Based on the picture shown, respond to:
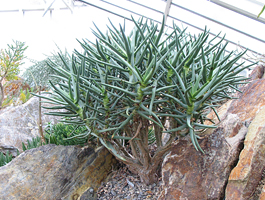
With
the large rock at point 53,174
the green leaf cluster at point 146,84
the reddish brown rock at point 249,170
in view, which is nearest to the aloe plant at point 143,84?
the green leaf cluster at point 146,84

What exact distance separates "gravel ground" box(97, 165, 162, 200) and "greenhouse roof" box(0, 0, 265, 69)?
3.25ft

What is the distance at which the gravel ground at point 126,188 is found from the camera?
1.33 m

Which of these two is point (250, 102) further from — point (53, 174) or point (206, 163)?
point (53, 174)

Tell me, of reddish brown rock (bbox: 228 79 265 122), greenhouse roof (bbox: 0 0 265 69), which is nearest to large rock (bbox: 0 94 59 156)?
greenhouse roof (bbox: 0 0 265 69)

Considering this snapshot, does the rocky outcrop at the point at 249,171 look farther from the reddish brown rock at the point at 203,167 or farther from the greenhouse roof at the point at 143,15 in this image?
the greenhouse roof at the point at 143,15

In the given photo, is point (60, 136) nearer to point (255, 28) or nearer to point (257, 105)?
point (257, 105)

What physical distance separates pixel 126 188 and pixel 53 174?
491 mm

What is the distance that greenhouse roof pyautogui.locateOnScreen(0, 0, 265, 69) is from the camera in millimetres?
4547

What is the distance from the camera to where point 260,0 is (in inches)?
160

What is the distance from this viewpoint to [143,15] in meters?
3.45

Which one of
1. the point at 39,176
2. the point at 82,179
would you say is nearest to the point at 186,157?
the point at 82,179

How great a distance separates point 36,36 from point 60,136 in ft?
29.6

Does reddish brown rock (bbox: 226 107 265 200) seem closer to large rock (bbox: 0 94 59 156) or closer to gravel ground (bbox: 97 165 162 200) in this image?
gravel ground (bbox: 97 165 162 200)

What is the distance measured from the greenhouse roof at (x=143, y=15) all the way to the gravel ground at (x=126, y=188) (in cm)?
99
